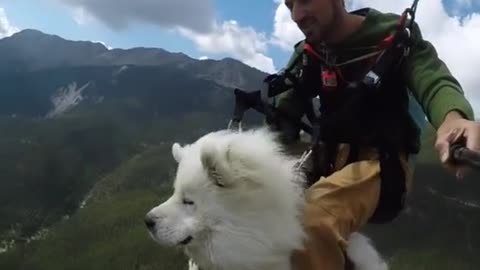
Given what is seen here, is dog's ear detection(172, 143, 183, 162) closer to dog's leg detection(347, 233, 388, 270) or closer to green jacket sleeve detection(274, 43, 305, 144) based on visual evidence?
green jacket sleeve detection(274, 43, 305, 144)

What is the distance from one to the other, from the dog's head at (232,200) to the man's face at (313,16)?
112cm

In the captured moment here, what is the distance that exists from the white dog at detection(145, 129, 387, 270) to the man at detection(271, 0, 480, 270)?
7.2 inches

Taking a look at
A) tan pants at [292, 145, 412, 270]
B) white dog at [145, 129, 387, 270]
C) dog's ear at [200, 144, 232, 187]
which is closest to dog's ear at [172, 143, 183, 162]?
white dog at [145, 129, 387, 270]

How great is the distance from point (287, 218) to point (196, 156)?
897mm

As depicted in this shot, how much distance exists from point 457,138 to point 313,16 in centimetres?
230

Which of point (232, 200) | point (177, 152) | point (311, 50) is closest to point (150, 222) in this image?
point (232, 200)

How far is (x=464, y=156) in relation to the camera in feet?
7.74

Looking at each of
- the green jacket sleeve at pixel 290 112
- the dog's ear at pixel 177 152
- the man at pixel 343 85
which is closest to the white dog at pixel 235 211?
the man at pixel 343 85

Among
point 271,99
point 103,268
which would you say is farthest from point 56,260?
point 271,99

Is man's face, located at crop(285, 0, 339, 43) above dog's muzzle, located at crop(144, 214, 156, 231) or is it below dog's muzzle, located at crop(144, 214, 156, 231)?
above

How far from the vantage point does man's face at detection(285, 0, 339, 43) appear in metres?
4.75

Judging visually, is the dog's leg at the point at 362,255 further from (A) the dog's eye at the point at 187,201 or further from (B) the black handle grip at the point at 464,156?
(B) the black handle grip at the point at 464,156

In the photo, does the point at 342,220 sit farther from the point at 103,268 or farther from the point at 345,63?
the point at 103,268

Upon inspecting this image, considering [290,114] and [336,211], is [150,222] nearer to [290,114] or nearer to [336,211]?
[336,211]
